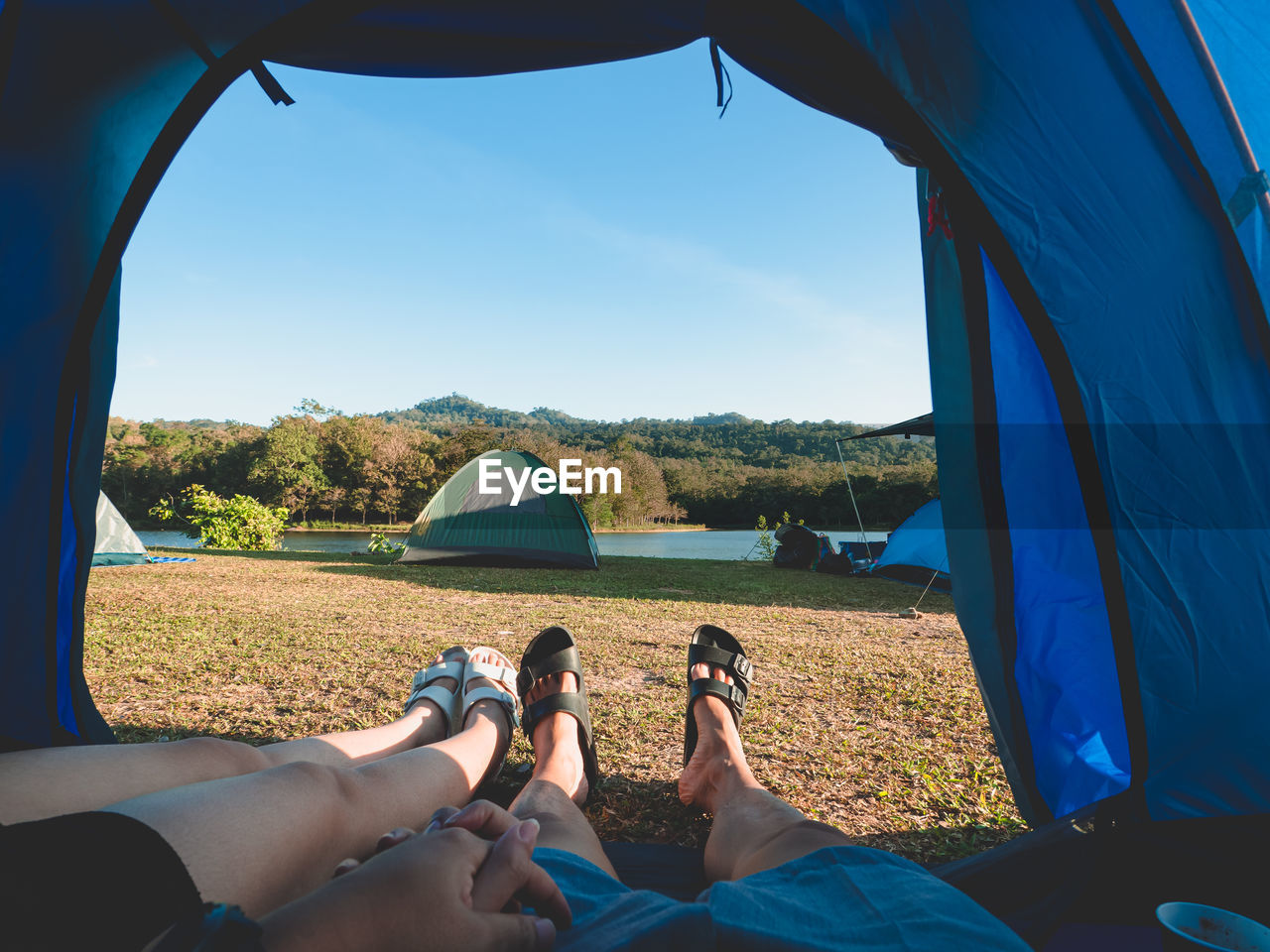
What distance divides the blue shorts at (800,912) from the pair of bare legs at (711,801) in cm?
11

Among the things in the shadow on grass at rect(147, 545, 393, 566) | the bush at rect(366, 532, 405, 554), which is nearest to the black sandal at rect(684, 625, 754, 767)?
the shadow on grass at rect(147, 545, 393, 566)

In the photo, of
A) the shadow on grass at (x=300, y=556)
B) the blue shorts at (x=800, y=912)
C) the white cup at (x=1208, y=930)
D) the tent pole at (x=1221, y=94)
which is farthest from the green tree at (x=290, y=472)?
the white cup at (x=1208, y=930)

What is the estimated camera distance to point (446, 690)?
184cm

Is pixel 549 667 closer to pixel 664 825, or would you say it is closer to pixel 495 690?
pixel 495 690

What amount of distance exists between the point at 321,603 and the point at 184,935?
443 centimetres

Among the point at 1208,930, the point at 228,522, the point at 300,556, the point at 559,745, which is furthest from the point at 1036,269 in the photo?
the point at 228,522

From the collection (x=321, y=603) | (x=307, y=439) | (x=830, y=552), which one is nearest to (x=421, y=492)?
(x=307, y=439)

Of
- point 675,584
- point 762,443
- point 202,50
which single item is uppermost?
point 762,443

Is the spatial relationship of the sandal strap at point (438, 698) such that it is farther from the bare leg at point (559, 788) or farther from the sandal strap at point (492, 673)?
the bare leg at point (559, 788)

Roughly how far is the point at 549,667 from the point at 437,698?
326 millimetres

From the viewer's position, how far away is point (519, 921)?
0.64 m

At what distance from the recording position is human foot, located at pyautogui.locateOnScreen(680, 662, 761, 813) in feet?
4.72

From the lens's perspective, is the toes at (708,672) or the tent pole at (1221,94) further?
the toes at (708,672)

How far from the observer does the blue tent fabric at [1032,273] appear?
1.08 meters
